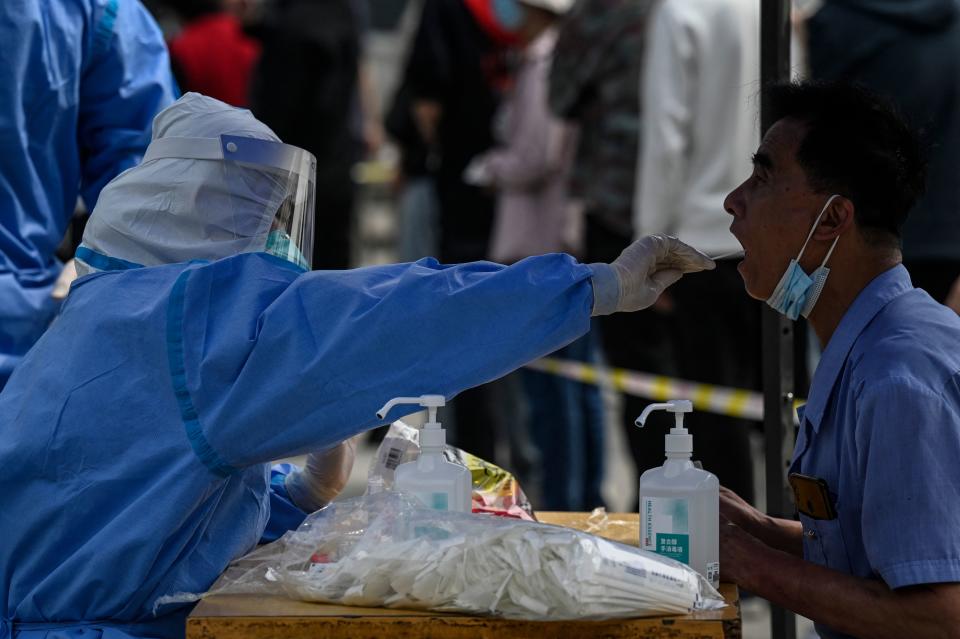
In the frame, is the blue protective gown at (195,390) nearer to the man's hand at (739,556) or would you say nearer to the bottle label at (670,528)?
the bottle label at (670,528)

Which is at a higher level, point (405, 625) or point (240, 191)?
point (240, 191)

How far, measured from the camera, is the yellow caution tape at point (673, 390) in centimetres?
477

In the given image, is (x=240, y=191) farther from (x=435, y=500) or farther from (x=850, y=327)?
(x=850, y=327)

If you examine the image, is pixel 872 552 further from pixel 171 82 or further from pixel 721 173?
pixel 721 173

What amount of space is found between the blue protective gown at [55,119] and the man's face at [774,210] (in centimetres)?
153

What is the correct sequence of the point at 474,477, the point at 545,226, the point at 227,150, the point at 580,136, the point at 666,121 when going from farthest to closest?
the point at 545,226 → the point at 580,136 → the point at 666,121 → the point at 474,477 → the point at 227,150

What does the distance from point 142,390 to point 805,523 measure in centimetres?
115

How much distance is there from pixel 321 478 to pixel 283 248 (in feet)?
1.65

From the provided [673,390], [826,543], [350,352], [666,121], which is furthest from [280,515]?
[666,121]

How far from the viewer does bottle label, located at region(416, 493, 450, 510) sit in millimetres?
2223

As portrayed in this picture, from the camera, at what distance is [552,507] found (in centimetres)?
578

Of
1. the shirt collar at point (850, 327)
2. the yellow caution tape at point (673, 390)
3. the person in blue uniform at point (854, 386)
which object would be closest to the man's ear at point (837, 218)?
the person in blue uniform at point (854, 386)

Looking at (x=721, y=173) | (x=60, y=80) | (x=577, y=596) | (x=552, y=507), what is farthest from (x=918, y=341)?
(x=552, y=507)

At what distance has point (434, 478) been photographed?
223cm
